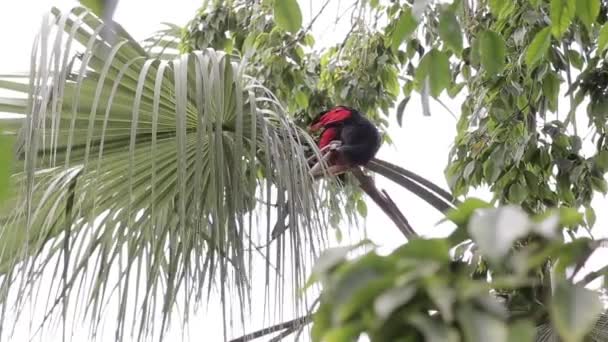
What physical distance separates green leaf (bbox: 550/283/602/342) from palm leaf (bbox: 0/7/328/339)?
0.79 metres

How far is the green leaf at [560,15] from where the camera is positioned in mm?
953

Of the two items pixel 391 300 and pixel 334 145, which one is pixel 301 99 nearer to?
pixel 334 145

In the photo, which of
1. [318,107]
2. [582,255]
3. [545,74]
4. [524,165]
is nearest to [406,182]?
[318,107]

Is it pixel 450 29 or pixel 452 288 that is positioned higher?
pixel 450 29

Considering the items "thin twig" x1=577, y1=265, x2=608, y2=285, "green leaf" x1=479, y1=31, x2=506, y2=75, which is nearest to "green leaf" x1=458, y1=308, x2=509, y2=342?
"thin twig" x1=577, y1=265, x2=608, y2=285

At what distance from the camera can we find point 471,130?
6.56 ft

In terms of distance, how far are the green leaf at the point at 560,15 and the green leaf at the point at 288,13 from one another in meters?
0.27

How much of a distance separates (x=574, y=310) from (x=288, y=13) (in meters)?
0.54

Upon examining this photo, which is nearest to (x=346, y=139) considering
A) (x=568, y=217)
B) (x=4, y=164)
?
(x=568, y=217)

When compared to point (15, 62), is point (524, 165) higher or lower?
lower

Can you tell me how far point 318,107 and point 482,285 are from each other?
1.94 m

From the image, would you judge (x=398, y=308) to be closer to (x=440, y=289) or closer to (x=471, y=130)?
(x=440, y=289)

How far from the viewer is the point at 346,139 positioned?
1917mm

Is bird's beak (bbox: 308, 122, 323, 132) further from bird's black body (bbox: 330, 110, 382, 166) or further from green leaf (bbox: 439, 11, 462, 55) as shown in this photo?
green leaf (bbox: 439, 11, 462, 55)
